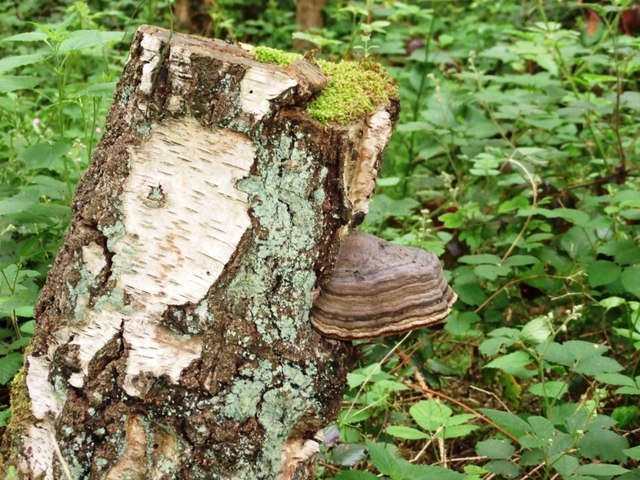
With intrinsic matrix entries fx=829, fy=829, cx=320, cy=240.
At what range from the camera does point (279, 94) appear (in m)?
2.16

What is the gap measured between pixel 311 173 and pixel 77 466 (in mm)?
1020

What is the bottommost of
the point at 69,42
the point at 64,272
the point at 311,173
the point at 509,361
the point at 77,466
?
the point at 77,466

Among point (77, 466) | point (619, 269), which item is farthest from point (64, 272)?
point (619, 269)

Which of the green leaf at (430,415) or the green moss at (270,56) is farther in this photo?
the green leaf at (430,415)

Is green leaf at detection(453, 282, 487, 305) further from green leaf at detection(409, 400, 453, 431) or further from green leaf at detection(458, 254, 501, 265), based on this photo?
green leaf at detection(409, 400, 453, 431)

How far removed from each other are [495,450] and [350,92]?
1.25 m

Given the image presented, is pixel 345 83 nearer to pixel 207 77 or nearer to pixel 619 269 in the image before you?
pixel 207 77

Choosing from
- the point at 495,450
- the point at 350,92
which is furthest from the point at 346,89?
the point at 495,450

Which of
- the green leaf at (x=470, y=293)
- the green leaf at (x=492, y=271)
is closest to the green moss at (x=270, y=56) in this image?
the green leaf at (x=492, y=271)

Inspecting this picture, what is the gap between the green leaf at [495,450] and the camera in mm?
2672

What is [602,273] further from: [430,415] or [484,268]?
[430,415]

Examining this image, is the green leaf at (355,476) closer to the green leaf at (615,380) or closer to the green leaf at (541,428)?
the green leaf at (541,428)

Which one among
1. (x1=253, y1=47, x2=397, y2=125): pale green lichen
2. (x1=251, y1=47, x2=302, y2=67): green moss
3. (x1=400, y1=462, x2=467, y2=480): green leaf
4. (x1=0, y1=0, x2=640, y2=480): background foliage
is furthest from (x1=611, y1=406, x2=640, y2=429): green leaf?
(x1=251, y1=47, x2=302, y2=67): green moss

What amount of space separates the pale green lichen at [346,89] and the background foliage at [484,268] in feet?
1.17
